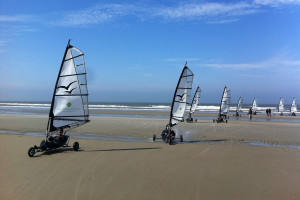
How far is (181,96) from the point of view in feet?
51.4

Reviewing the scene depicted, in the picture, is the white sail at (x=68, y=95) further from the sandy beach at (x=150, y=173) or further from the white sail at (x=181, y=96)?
the white sail at (x=181, y=96)

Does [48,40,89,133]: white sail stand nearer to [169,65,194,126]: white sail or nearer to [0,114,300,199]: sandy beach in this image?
[0,114,300,199]: sandy beach

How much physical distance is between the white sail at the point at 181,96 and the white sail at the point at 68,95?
17.7 feet

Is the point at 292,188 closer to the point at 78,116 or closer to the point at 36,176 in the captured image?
the point at 36,176

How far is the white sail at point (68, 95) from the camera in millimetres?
11492

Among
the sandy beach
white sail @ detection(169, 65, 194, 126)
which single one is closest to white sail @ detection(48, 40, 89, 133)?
the sandy beach

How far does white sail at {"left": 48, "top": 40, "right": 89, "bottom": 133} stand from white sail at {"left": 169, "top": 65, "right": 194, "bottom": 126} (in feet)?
17.7

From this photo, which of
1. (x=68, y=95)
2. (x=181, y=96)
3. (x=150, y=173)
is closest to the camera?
(x=150, y=173)

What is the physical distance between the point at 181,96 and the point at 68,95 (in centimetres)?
654

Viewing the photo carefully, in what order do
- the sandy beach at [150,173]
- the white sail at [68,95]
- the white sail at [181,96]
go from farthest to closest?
→ the white sail at [181,96] < the white sail at [68,95] < the sandy beach at [150,173]

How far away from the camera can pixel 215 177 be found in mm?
7871

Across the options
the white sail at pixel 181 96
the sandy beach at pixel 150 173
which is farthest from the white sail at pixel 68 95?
the white sail at pixel 181 96

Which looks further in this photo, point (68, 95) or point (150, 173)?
point (68, 95)

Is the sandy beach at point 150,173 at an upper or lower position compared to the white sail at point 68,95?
lower
